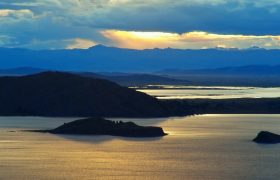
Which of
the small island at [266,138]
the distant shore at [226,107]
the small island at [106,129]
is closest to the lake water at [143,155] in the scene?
the small island at [266,138]

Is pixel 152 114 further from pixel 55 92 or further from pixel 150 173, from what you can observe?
pixel 150 173

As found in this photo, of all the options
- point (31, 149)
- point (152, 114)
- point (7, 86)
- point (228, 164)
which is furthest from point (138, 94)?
point (228, 164)

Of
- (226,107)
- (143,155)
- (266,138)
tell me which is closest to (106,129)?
(266,138)

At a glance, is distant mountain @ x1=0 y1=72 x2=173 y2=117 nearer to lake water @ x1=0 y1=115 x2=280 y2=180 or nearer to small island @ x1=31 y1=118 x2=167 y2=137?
lake water @ x1=0 y1=115 x2=280 y2=180

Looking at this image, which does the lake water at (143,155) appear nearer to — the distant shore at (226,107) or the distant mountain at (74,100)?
the distant mountain at (74,100)

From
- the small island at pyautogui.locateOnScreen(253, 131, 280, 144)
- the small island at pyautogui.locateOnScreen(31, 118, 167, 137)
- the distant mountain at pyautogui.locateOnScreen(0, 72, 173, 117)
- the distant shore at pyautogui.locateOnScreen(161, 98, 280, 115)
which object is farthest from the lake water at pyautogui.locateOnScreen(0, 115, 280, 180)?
the distant shore at pyautogui.locateOnScreen(161, 98, 280, 115)

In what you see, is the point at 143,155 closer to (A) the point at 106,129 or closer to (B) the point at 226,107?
(A) the point at 106,129
